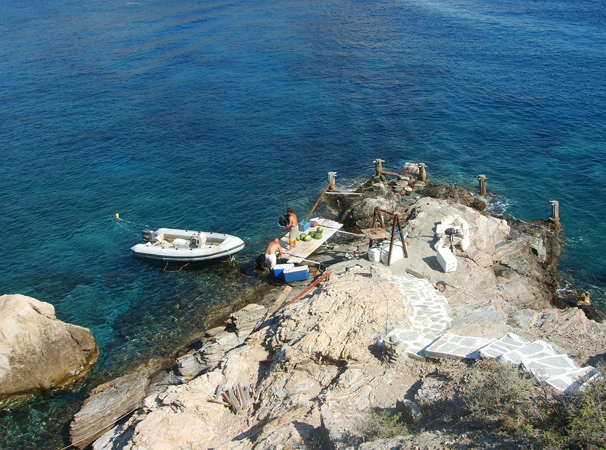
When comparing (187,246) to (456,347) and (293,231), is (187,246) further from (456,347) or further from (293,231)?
(456,347)

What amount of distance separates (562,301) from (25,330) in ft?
75.2

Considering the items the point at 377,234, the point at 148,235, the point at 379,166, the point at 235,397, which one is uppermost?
the point at 377,234

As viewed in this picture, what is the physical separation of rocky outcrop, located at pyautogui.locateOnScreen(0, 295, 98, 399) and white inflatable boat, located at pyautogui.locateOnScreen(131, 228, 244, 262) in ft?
22.2

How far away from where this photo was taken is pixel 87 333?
21.0 meters

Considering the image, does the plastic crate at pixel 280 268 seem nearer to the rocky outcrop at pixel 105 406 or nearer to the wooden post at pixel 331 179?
the rocky outcrop at pixel 105 406

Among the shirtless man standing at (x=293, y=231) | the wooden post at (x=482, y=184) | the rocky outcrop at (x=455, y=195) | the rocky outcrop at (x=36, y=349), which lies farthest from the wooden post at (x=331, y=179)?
the rocky outcrop at (x=36, y=349)

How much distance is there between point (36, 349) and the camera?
19531 millimetres

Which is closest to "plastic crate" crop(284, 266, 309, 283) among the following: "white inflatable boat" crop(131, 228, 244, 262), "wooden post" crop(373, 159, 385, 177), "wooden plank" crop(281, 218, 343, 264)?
"wooden plank" crop(281, 218, 343, 264)

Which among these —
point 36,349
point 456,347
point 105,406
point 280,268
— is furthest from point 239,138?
point 456,347

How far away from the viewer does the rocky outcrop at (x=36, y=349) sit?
62.3ft

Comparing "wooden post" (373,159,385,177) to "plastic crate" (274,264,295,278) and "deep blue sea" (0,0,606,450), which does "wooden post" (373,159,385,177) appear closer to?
"deep blue sea" (0,0,606,450)

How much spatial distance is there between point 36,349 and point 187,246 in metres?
9.45

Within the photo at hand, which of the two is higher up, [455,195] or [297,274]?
[455,195]

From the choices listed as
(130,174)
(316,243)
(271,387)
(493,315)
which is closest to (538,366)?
(493,315)
